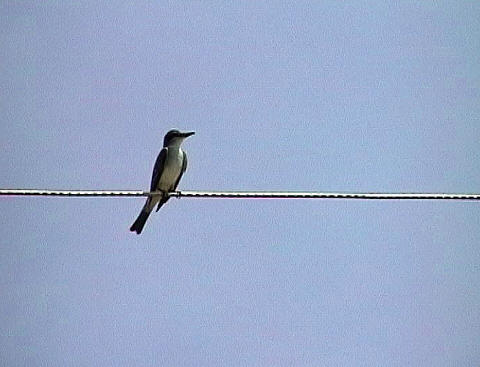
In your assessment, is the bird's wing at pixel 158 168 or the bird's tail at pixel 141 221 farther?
the bird's wing at pixel 158 168

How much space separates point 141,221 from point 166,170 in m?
0.69

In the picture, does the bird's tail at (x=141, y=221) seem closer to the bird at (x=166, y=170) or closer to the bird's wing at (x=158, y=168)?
the bird at (x=166, y=170)

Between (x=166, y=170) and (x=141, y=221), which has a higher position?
(x=166, y=170)

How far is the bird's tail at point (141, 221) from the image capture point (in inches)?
430

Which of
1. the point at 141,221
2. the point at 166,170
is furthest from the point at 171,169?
the point at 141,221

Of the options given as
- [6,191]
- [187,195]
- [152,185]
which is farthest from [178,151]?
[6,191]

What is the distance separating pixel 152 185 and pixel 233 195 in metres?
4.75

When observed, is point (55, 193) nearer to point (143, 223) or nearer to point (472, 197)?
point (472, 197)

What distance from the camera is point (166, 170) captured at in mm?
11289

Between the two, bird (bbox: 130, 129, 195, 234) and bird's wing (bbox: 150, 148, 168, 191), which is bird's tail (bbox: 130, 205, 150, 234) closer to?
bird (bbox: 130, 129, 195, 234)

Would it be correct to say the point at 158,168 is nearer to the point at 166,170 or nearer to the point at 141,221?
the point at 166,170

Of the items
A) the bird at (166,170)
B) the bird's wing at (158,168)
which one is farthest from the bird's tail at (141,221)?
the bird's wing at (158,168)

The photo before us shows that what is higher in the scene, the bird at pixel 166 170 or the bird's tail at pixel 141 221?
the bird at pixel 166 170

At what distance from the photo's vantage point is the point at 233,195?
21.6 feet
